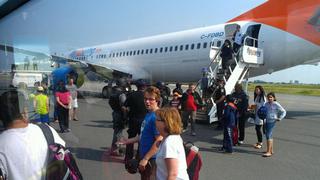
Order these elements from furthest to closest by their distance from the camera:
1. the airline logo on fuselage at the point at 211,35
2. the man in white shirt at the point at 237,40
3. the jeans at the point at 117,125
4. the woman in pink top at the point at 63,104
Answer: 1. the airline logo on fuselage at the point at 211,35
2. the man in white shirt at the point at 237,40
3. the jeans at the point at 117,125
4. the woman in pink top at the point at 63,104

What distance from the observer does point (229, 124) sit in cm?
599

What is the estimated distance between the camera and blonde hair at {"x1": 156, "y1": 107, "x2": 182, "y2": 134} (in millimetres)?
2102

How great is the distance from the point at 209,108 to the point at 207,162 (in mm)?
3315

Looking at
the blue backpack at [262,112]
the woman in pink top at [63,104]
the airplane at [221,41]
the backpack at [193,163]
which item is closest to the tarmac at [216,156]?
the woman in pink top at [63,104]

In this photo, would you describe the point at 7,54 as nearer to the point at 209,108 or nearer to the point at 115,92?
the point at 115,92

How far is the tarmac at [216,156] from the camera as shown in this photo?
396 cm

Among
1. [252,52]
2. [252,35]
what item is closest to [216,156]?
[252,52]

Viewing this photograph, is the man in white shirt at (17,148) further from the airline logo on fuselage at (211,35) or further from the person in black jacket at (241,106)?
the airline logo on fuselage at (211,35)

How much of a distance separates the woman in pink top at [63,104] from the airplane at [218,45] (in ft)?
0.97

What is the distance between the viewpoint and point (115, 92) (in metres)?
4.08

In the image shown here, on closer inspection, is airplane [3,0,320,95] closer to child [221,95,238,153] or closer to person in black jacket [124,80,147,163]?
person in black jacket [124,80,147,163]

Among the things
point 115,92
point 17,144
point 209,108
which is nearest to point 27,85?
point 17,144

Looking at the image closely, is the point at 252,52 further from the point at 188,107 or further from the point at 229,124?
the point at 229,124

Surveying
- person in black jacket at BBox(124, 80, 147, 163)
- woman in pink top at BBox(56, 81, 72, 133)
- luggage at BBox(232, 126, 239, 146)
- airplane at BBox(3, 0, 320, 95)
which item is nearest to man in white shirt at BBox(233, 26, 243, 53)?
airplane at BBox(3, 0, 320, 95)
